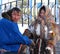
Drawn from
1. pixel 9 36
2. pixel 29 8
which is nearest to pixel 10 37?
pixel 9 36

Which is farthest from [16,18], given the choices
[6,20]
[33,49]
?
[33,49]

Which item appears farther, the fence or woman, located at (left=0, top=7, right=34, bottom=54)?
the fence

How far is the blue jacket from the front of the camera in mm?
4711

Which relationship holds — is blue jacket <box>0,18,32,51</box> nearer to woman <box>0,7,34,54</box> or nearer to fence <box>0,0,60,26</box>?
woman <box>0,7,34,54</box>

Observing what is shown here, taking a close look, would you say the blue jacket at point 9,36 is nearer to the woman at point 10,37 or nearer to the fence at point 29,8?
the woman at point 10,37

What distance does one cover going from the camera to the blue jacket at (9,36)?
471 cm

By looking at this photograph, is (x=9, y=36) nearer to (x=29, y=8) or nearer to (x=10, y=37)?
(x=10, y=37)

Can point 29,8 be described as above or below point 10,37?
above

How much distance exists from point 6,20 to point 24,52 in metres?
0.77

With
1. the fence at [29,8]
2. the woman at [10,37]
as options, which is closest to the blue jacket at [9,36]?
the woman at [10,37]

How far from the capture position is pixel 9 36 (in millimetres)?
4723

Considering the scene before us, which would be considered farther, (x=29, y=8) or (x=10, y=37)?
(x=29, y=8)

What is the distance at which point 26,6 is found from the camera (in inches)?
344

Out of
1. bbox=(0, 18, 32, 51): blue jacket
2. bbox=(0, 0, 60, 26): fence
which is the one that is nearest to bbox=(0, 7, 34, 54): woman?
bbox=(0, 18, 32, 51): blue jacket
